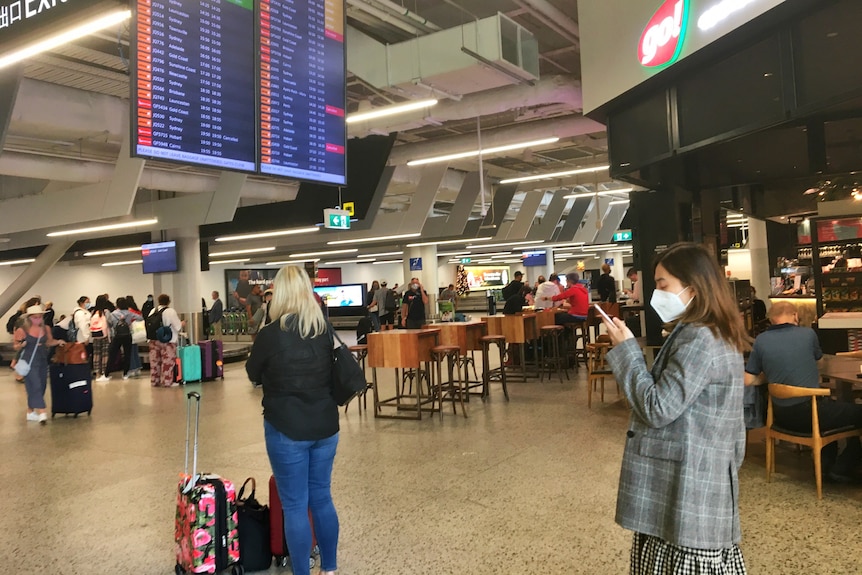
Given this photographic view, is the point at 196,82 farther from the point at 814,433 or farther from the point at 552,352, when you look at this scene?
the point at 552,352

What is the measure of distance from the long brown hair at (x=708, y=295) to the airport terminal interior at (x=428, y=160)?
0.20 m

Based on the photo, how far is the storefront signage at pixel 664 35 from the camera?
4.95 meters

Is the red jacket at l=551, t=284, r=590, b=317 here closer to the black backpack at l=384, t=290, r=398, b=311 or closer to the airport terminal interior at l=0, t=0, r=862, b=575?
the airport terminal interior at l=0, t=0, r=862, b=575

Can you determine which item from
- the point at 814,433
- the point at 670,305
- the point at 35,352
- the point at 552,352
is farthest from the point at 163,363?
the point at 670,305

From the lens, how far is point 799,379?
424cm

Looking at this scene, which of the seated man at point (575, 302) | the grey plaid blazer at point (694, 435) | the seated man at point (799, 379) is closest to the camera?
the grey plaid blazer at point (694, 435)

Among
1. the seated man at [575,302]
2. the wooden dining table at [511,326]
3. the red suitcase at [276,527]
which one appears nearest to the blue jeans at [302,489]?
the red suitcase at [276,527]

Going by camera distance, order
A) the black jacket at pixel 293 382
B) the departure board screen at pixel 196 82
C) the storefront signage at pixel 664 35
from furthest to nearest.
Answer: the storefront signage at pixel 664 35 < the departure board screen at pixel 196 82 < the black jacket at pixel 293 382

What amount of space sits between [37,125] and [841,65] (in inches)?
367

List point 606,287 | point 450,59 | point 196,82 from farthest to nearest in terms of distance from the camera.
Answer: point 606,287 → point 450,59 → point 196,82

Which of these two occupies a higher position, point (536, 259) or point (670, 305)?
point (536, 259)

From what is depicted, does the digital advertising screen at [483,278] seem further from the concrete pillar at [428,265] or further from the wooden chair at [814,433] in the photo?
the wooden chair at [814,433]

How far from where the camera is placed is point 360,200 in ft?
38.9

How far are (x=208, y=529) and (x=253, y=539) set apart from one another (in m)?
0.26
